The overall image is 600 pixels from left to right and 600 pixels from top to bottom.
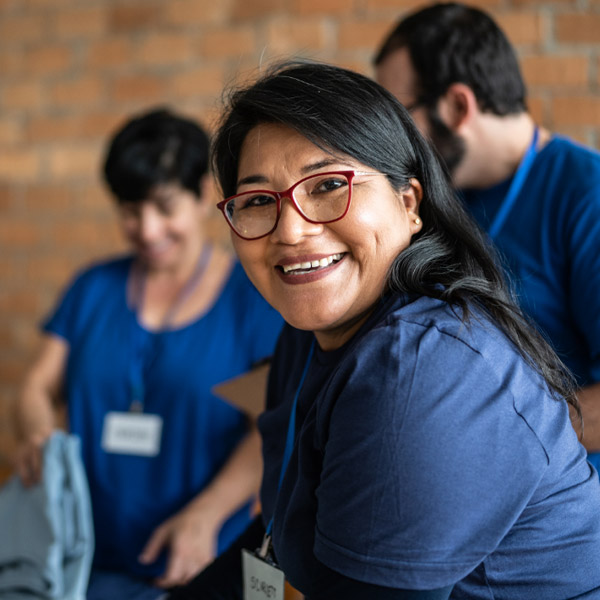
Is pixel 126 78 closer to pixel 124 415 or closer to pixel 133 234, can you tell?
pixel 133 234

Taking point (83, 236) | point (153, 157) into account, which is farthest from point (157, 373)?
point (83, 236)

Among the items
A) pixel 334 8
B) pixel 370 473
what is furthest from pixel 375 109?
pixel 334 8

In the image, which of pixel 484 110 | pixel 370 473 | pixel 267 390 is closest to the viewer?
pixel 370 473

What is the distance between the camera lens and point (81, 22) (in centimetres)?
288

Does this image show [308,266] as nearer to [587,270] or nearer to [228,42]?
[587,270]

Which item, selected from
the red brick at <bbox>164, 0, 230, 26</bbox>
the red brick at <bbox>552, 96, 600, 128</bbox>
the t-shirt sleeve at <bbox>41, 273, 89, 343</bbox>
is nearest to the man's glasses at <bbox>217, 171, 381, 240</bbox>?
the t-shirt sleeve at <bbox>41, 273, 89, 343</bbox>

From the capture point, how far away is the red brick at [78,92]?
2881 millimetres

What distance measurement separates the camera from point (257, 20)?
8.55 ft

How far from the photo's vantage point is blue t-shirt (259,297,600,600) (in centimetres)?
67

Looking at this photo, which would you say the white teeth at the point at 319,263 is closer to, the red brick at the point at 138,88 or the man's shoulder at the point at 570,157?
the man's shoulder at the point at 570,157

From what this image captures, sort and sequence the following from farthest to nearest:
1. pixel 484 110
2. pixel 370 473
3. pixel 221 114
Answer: pixel 484 110 → pixel 221 114 → pixel 370 473

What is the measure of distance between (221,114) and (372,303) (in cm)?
39

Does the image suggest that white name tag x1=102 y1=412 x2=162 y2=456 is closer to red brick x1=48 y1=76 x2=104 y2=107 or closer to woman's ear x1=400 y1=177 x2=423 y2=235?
woman's ear x1=400 y1=177 x2=423 y2=235

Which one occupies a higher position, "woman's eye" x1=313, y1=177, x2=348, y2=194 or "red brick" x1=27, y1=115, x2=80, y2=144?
"woman's eye" x1=313, y1=177, x2=348, y2=194
